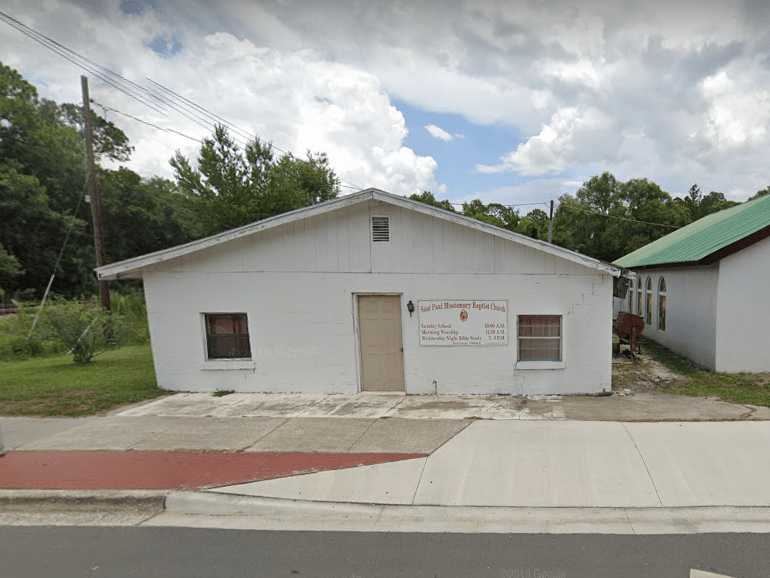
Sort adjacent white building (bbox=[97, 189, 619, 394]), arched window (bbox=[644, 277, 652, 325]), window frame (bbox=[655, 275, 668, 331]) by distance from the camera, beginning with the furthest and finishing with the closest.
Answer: arched window (bbox=[644, 277, 652, 325]) → window frame (bbox=[655, 275, 668, 331]) → adjacent white building (bbox=[97, 189, 619, 394])

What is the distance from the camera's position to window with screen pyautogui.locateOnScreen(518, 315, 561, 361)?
794 centimetres

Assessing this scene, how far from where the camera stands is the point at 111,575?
3.32 metres

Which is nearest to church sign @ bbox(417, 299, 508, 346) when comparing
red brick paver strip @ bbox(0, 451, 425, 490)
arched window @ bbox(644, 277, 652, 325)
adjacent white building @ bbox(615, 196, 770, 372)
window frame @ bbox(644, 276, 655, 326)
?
red brick paver strip @ bbox(0, 451, 425, 490)

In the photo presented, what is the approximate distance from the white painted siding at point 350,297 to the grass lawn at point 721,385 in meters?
1.80

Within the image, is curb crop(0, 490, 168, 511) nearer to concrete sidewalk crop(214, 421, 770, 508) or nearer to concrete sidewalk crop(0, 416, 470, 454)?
concrete sidewalk crop(214, 421, 770, 508)

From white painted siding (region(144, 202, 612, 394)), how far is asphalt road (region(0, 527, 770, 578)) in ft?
14.7

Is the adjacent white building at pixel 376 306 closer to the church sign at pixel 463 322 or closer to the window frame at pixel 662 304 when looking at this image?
the church sign at pixel 463 322

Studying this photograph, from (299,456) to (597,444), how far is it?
12.6 ft

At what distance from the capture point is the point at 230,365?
8.60m

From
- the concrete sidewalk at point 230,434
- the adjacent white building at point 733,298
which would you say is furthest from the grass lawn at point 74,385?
the adjacent white building at point 733,298

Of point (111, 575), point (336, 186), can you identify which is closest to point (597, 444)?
point (111, 575)

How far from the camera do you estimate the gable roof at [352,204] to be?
748 cm

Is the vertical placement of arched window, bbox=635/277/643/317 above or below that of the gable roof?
below

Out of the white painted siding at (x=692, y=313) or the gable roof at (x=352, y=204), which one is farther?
the white painted siding at (x=692, y=313)
